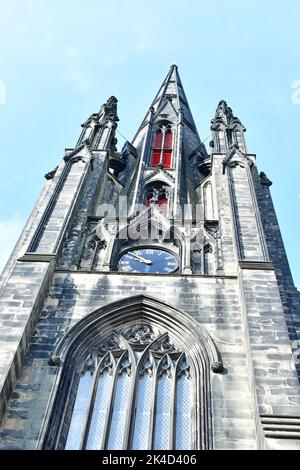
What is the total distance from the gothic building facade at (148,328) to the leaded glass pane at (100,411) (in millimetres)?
20

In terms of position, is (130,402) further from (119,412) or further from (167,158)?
(167,158)

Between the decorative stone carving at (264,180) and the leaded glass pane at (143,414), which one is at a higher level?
the decorative stone carving at (264,180)

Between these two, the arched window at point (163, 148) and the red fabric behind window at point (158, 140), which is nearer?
the arched window at point (163, 148)

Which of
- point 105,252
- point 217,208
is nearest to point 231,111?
point 217,208

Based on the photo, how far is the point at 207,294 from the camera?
13156mm

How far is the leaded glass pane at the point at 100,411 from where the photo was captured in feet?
33.4

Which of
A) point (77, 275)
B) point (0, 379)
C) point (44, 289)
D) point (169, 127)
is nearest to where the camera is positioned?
point (0, 379)

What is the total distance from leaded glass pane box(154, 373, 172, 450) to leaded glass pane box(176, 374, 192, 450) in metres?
0.17

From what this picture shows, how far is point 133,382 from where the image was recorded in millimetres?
11250

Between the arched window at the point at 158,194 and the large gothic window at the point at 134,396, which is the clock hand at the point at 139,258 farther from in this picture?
the arched window at the point at 158,194

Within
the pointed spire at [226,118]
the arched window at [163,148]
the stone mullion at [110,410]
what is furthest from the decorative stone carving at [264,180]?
the stone mullion at [110,410]
